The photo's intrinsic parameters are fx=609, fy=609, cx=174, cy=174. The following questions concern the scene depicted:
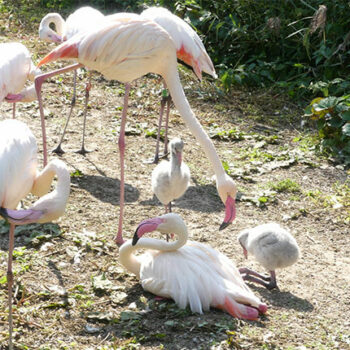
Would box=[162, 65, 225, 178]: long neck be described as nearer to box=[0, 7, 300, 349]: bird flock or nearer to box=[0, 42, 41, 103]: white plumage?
box=[0, 7, 300, 349]: bird flock

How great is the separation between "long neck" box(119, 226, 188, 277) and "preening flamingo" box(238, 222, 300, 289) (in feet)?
2.09

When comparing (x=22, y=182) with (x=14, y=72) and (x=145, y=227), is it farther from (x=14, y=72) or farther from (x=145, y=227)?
(x=14, y=72)

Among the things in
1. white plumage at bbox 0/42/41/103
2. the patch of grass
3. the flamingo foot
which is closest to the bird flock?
white plumage at bbox 0/42/41/103

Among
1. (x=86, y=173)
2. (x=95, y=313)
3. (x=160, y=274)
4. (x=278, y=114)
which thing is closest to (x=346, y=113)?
(x=278, y=114)

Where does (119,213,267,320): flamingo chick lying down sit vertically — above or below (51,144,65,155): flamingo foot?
above

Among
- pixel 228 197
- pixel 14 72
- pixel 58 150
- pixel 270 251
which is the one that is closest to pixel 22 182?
pixel 228 197

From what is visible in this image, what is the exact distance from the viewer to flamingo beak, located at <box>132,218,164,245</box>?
412 cm

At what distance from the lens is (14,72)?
19.2 ft

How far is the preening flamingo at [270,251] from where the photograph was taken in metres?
4.42

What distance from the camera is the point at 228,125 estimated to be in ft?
24.8

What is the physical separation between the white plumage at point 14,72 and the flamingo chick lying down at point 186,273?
2.38m

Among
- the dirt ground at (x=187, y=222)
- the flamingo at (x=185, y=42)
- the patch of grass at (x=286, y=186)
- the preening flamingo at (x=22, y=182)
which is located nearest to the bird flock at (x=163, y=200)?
the preening flamingo at (x=22, y=182)

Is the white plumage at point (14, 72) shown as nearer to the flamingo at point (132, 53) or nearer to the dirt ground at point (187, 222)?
the dirt ground at point (187, 222)

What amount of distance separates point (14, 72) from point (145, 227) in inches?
101
